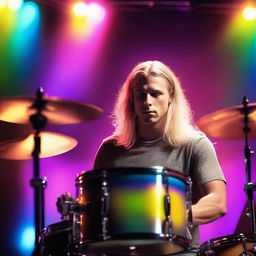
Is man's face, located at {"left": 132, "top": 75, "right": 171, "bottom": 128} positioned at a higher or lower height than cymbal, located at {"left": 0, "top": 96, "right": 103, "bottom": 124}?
higher

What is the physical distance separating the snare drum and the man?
1.22 feet

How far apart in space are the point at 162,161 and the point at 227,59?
1.50 metres

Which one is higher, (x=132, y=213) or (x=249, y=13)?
(x=249, y=13)

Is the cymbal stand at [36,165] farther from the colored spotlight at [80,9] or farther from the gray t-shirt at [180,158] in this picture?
the colored spotlight at [80,9]

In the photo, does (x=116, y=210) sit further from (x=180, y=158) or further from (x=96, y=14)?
(x=96, y=14)

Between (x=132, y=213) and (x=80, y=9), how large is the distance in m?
2.28

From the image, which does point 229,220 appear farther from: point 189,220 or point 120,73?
point 189,220

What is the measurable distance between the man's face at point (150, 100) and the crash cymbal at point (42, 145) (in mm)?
402

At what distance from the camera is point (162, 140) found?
3016 mm

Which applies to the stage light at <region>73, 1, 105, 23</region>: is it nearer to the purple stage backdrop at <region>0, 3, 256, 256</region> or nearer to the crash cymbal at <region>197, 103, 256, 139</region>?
the purple stage backdrop at <region>0, 3, 256, 256</region>

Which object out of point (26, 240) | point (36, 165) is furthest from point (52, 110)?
point (26, 240)

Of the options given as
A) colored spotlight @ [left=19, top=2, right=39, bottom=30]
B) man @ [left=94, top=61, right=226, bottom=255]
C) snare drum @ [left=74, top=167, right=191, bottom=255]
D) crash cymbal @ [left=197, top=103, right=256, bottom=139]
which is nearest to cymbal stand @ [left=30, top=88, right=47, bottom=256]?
snare drum @ [left=74, top=167, right=191, bottom=255]

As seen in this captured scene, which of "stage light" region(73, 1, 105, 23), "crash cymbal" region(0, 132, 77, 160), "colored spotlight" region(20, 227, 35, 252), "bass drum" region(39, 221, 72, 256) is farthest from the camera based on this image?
"stage light" region(73, 1, 105, 23)

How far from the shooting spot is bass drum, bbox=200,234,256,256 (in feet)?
8.66
